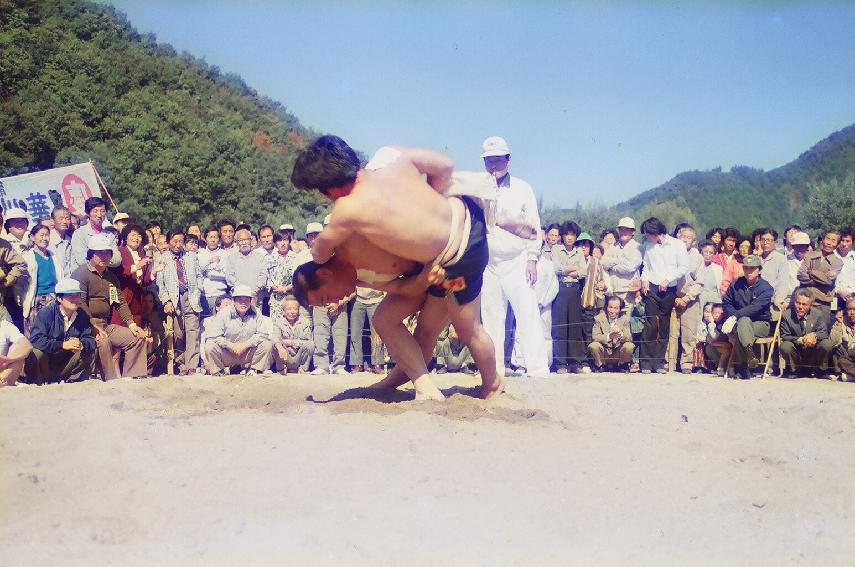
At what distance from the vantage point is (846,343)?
27.0 feet

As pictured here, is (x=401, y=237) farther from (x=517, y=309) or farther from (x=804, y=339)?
(x=804, y=339)

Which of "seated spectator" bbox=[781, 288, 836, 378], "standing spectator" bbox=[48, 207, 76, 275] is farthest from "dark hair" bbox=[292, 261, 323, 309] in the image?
"seated spectator" bbox=[781, 288, 836, 378]

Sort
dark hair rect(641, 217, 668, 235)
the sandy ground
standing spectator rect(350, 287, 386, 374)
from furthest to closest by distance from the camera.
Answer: dark hair rect(641, 217, 668, 235) < standing spectator rect(350, 287, 386, 374) < the sandy ground

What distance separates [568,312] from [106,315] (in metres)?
4.76

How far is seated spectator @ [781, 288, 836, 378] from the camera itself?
8.31 m

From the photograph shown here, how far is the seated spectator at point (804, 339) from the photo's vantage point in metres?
8.31

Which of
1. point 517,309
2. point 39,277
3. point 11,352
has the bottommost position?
point 11,352

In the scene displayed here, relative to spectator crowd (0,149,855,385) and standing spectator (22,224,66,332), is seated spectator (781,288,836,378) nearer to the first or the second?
spectator crowd (0,149,855,385)

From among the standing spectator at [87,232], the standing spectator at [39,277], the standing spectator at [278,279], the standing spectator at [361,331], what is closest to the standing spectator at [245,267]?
the standing spectator at [278,279]

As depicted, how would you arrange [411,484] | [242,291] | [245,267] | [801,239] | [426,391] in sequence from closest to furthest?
[411,484] < [426,391] < [242,291] < [245,267] < [801,239]

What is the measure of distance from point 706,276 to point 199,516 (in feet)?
25.1

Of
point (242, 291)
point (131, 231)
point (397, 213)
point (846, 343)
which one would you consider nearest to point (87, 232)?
point (131, 231)

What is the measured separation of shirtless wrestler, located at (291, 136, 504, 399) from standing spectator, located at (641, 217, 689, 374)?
13.3 feet

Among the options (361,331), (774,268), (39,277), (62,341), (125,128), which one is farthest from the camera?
(125,128)
